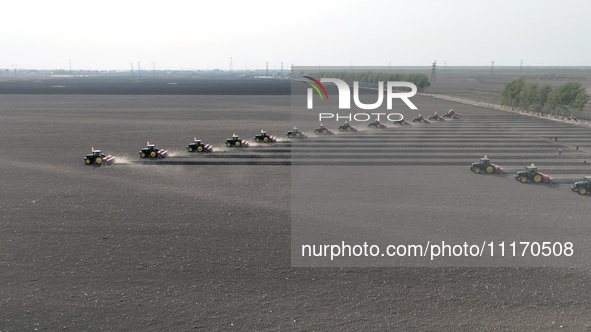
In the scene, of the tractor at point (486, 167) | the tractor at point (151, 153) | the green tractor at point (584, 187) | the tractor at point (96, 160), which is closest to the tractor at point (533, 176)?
the green tractor at point (584, 187)

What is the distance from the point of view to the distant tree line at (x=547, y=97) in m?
67.9

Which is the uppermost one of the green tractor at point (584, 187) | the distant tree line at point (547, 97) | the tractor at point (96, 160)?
the distant tree line at point (547, 97)

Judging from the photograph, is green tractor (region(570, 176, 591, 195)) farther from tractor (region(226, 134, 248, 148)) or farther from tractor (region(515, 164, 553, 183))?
tractor (region(226, 134, 248, 148))

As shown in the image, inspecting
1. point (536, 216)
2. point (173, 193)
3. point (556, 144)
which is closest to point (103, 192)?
point (173, 193)

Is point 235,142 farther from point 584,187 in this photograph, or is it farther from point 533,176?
point 584,187

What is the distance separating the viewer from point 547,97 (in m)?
73.7

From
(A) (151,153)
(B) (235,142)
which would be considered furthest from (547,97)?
(A) (151,153)

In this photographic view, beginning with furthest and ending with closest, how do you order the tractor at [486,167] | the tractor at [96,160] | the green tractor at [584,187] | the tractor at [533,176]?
the tractor at [96,160] < the tractor at [486,167] < the tractor at [533,176] < the green tractor at [584,187]

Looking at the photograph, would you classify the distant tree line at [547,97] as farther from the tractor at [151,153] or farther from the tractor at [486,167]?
the tractor at [151,153]

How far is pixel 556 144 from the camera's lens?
43.9 m

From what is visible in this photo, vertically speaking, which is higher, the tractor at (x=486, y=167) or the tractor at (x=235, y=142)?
the tractor at (x=235, y=142)

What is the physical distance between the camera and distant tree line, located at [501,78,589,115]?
223ft

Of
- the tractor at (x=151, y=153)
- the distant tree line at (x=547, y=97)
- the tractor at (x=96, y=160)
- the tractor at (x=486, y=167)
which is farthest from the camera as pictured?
the distant tree line at (x=547, y=97)

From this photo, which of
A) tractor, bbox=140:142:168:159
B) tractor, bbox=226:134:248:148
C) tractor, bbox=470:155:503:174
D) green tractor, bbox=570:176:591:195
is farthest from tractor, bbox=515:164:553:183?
tractor, bbox=140:142:168:159
